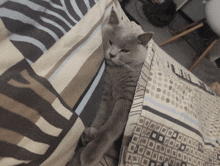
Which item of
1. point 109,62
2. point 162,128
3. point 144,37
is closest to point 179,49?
point 144,37

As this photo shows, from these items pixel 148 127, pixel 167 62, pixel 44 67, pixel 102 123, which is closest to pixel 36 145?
pixel 44 67

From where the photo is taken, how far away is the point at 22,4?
41 cm

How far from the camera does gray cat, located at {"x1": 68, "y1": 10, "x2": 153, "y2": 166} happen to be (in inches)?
26.3

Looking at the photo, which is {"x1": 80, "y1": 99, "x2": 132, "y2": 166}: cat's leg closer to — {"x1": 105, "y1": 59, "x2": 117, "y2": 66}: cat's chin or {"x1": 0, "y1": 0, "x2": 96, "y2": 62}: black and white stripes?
{"x1": 105, "y1": 59, "x2": 117, "y2": 66}: cat's chin

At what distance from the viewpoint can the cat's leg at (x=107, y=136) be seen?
21.5 inches

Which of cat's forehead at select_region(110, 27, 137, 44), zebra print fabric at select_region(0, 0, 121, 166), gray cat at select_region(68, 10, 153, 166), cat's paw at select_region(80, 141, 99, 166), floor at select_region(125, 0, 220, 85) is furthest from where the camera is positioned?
floor at select_region(125, 0, 220, 85)

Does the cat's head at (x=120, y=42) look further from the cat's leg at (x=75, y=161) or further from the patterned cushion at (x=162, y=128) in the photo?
the cat's leg at (x=75, y=161)

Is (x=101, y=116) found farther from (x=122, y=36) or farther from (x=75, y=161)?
(x=122, y=36)

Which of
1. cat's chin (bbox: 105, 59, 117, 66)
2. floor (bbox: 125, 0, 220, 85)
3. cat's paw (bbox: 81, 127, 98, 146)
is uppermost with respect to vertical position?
cat's chin (bbox: 105, 59, 117, 66)

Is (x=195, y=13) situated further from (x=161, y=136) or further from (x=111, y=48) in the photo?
(x=161, y=136)

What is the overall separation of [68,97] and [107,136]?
249 mm

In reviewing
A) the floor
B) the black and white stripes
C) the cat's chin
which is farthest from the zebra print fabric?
the floor

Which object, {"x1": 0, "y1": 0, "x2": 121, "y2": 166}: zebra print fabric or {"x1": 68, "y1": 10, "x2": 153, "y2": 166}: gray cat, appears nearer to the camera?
{"x1": 0, "y1": 0, "x2": 121, "y2": 166}: zebra print fabric

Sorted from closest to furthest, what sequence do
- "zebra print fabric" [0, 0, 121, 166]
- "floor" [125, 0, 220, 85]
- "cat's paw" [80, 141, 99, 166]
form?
"zebra print fabric" [0, 0, 121, 166]
"cat's paw" [80, 141, 99, 166]
"floor" [125, 0, 220, 85]
